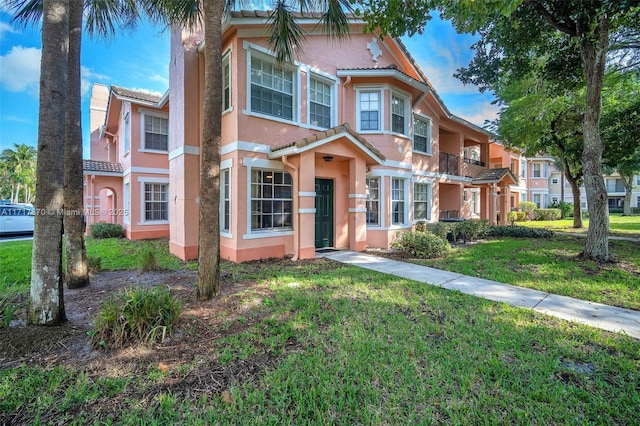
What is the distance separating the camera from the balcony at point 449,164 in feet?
53.5

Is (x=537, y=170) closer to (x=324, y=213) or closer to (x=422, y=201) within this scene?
(x=422, y=201)

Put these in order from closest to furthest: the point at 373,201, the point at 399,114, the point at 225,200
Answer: the point at 225,200 < the point at 373,201 < the point at 399,114

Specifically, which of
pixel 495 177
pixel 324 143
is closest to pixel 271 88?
pixel 324 143

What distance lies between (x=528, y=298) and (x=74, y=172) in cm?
941

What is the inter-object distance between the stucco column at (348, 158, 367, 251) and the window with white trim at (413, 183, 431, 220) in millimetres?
4388

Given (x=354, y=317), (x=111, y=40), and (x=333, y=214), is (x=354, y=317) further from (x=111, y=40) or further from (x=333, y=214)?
(x=111, y=40)

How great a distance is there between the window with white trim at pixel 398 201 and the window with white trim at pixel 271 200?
15.2ft

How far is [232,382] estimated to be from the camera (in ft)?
9.56

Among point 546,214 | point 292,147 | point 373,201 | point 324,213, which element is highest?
point 292,147

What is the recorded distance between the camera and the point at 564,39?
34.1ft

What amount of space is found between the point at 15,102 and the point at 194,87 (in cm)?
1326

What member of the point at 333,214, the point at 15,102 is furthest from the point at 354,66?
the point at 15,102

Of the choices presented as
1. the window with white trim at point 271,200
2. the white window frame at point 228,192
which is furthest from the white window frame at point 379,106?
the white window frame at point 228,192

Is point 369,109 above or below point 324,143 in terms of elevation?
above
